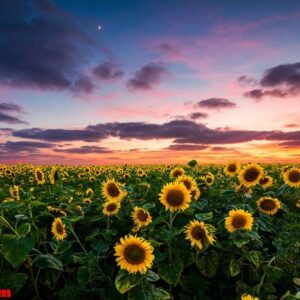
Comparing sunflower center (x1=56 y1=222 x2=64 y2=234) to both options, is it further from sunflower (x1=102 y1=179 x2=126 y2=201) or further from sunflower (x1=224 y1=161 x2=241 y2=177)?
sunflower (x1=224 y1=161 x2=241 y2=177)

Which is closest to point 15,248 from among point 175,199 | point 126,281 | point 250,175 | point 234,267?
point 126,281

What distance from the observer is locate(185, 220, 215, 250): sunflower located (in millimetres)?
4993

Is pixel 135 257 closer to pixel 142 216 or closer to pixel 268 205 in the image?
pixel 142 216

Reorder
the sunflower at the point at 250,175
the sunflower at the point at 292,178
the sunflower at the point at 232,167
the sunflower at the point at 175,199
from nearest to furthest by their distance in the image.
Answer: the sunflower at the point at 175,199, the sunflower at the point at 250,175, the sunflower at the point at 292,178, the sunflower at the point at 232,167

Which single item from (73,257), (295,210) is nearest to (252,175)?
(295,210)

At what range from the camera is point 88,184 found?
15.5m

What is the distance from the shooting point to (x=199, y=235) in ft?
16.5

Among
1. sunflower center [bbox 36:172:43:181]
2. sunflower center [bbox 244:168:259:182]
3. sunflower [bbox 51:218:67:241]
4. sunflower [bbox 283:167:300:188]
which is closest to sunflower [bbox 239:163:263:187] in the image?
sunflower center [bbox 244:168:259:182]

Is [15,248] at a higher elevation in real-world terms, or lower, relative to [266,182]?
lower

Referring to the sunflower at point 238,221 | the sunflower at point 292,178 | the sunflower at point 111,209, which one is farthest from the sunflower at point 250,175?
the sunflower at point 111,209

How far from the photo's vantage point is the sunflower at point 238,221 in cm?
553

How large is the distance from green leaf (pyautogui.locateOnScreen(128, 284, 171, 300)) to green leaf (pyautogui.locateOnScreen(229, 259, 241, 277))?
1.24m

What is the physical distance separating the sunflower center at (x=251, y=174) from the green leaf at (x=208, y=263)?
2.42 m

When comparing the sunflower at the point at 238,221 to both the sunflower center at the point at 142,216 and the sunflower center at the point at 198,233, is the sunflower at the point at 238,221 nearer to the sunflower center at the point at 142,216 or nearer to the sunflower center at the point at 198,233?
the sunflower center at the point at 198,233
